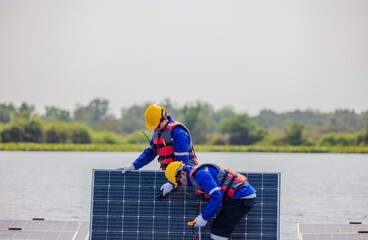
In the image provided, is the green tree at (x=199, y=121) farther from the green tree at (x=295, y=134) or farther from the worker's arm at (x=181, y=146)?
the worker's arm at (x=181, y=146)

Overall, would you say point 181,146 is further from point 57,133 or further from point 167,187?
point 57,133

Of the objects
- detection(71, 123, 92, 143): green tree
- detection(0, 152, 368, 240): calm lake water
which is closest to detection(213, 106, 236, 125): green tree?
detection(71, 123, 92, 143): green tree

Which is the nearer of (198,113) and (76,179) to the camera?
(76,179)

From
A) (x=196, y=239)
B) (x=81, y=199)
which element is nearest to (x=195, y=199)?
(x=196, y=239)

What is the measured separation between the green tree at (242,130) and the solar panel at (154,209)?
61586 mm

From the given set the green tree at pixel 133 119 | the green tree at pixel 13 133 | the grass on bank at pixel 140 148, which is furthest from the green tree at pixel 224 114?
the green tree at pixel 13 133

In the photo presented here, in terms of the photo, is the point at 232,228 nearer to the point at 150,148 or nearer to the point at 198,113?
the point at 150,148

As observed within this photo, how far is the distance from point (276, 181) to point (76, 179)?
21012mm

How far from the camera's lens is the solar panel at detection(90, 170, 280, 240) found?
32.1ft

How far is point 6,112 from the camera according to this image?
78938mm

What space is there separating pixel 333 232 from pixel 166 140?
382 centimetres

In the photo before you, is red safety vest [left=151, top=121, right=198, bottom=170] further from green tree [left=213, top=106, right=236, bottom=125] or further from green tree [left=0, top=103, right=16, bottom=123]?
green tree [left=213, top=106, right=236, bottom=125]

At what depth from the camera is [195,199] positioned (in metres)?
9.81

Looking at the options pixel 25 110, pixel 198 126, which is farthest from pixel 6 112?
pixel 198 126
